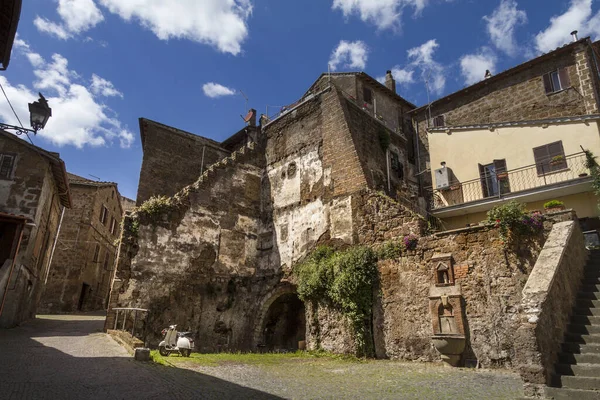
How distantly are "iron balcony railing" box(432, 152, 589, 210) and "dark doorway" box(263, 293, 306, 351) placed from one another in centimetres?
784

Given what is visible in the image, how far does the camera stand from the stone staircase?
523 centimetres

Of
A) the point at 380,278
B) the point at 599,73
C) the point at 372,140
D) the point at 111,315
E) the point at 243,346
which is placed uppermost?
the point at 599,73

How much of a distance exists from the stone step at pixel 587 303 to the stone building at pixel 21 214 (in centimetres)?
1503

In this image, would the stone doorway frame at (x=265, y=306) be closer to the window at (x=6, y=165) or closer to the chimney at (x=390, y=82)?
the window at (x=6, y=165)

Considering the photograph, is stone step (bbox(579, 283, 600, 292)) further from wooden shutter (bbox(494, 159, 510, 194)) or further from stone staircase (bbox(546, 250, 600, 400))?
wooden shutter (bbox(494, 159, 510, 194))

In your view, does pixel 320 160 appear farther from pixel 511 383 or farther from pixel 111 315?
pixel 511 383

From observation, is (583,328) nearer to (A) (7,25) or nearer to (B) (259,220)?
(A) (7,25)

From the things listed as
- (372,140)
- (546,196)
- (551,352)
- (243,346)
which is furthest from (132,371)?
(546,196)

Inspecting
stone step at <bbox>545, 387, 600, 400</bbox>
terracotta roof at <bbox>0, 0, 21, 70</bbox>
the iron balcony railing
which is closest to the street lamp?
terracotta roof at <bbox>0, 0, 21, 70</bbox>

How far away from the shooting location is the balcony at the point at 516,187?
1448cm

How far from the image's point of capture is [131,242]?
47.9 ft

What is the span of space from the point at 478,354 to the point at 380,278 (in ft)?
11.4

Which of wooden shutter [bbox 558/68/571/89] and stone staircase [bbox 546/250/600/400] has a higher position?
wooden shutter [bbox 558/68/571/89]

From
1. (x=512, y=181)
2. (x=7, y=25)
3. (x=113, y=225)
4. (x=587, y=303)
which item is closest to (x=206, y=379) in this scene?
(x=587, y=303)
